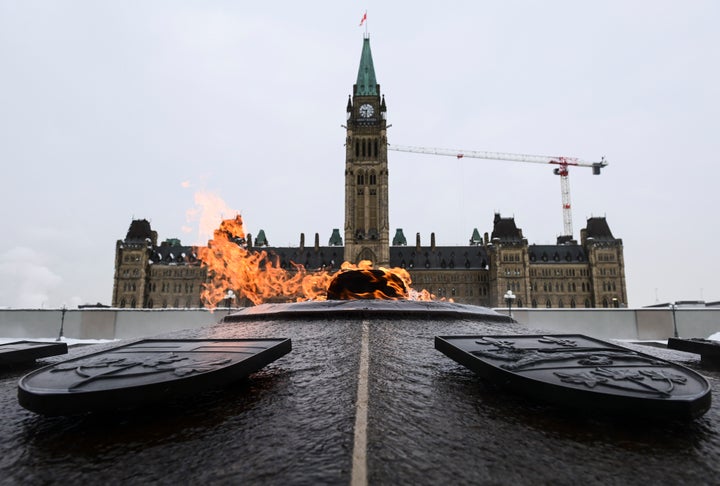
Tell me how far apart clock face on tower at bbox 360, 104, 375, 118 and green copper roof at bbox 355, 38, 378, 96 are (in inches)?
96.3

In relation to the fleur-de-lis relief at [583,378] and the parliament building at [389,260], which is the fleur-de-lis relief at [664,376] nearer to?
the fleur-de-lis relief at [583,378]

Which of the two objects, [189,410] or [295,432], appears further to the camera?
[189,410]

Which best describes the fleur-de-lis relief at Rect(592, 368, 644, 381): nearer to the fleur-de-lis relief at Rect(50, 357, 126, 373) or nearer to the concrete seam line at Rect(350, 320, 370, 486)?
the concrete seam line at Rect(350, 320, 370, 486)

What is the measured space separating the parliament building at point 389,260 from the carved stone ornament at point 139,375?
61509mm

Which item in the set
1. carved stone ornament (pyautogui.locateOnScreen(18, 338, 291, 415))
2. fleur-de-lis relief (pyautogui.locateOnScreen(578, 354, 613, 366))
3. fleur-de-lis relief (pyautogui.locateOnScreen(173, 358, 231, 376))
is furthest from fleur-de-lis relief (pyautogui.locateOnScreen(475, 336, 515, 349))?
fleur-de-lis relief (pyautogui.locateOnScreen(173, 358, 231, 376))

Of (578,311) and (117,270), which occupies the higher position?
(117,270)

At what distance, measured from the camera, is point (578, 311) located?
14.1m

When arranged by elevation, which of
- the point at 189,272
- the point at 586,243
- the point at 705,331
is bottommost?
the point at 705,331

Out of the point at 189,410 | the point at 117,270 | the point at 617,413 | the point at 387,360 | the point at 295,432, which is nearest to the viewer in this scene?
the point at 295,432

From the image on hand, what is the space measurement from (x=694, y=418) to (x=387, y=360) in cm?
152

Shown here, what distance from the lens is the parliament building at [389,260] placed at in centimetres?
6512

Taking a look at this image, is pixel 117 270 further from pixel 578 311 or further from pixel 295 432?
pixel 295 432

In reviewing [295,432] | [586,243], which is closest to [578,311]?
[295,432]

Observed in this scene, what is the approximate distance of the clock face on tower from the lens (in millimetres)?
73188
